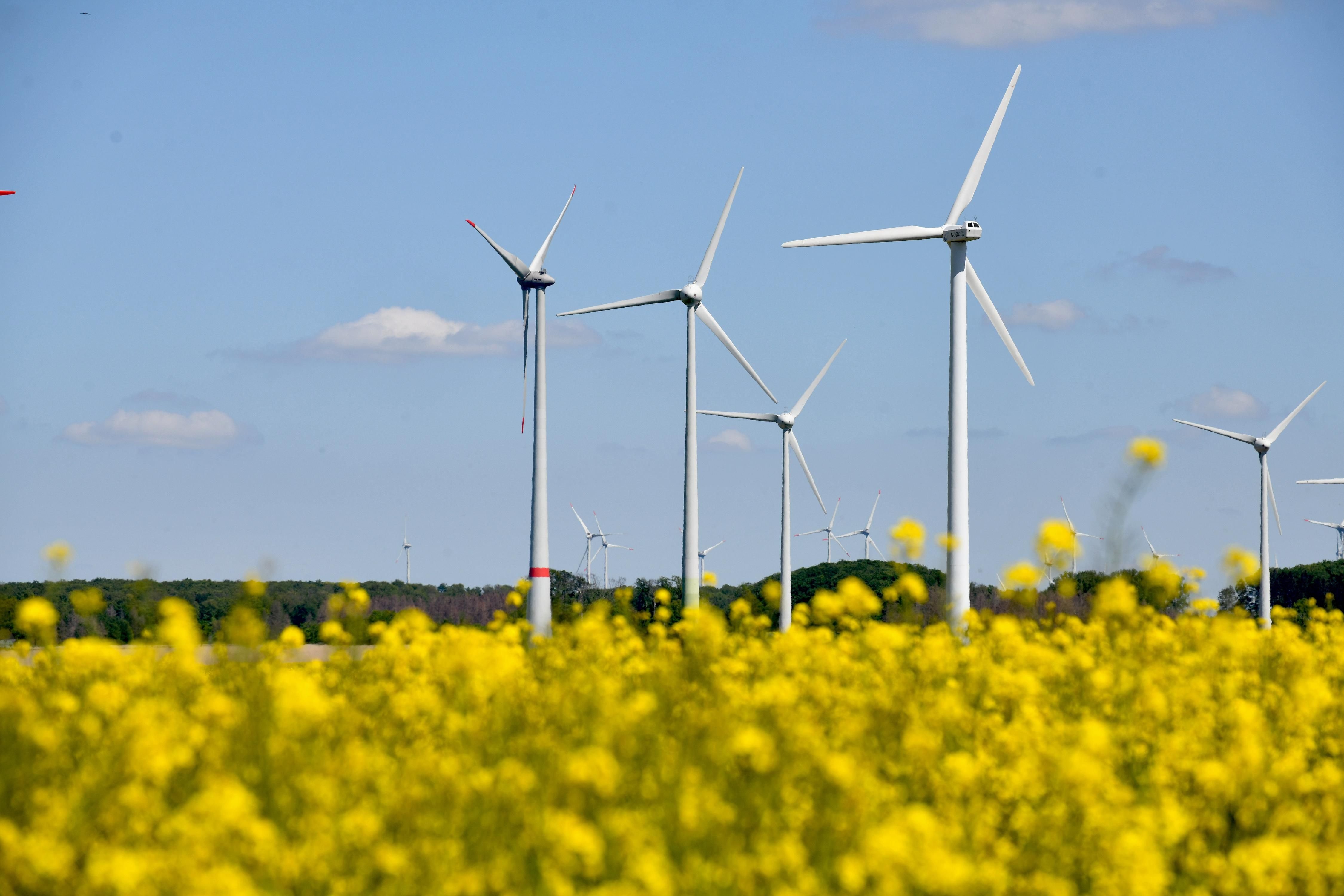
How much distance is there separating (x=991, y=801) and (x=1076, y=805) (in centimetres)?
86

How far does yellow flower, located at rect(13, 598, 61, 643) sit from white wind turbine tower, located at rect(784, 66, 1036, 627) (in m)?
12.8

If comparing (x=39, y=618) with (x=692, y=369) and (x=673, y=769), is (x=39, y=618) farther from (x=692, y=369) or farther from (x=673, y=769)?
(x=692, y=369)

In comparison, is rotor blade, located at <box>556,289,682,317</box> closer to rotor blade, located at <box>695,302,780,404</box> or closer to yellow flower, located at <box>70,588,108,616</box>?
rotor blade, located at <box>695,302,780,404</box>

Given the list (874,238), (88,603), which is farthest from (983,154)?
(88,603)

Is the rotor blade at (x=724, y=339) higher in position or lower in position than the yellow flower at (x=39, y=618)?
higher

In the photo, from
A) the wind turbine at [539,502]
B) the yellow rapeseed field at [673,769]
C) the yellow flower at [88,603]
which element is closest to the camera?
the yellow rapeseed field at [673,769]

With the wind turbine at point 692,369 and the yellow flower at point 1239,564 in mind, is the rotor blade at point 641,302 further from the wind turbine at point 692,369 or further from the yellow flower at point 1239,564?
the yellow flower at point 1239,564

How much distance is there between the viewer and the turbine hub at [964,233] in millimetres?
30000

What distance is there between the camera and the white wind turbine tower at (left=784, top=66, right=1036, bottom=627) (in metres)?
25.0

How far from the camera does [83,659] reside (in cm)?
1216

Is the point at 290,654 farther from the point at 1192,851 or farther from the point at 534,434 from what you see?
the point at 534,434

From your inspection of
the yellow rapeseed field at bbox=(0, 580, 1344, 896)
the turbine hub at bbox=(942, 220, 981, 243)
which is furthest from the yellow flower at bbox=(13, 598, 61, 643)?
the turbine hub at bbox=(942, 220, 981, 243)

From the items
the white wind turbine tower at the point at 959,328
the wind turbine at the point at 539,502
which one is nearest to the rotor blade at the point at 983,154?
the white wind turbine tower at the point at 959,328

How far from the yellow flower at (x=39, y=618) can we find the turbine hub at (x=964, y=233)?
70.2 feet
